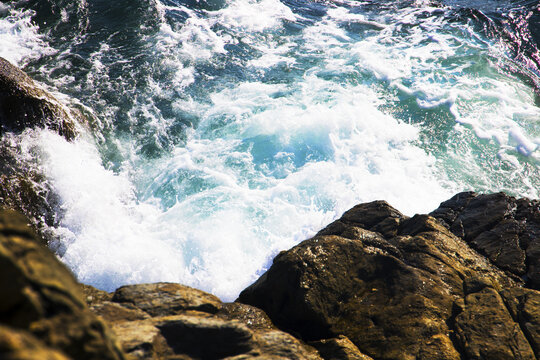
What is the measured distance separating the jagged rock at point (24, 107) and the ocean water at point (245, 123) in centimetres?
28

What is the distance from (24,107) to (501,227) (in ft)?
28.2

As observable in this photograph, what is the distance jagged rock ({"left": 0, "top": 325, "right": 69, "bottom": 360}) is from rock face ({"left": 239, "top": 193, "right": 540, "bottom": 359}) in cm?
313

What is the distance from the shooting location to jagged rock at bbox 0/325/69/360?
1.34 meters

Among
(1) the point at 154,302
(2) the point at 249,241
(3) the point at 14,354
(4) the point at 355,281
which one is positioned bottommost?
(2) the point at 249,241

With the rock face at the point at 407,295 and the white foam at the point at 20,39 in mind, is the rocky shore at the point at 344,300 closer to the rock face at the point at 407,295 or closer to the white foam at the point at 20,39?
the rock face at the point at 407,295

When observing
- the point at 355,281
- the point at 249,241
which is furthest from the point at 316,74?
the point at 355,281

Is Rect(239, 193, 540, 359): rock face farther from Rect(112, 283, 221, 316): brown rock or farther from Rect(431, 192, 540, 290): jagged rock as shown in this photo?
Rect(112, 283, 221, 316): brown rock

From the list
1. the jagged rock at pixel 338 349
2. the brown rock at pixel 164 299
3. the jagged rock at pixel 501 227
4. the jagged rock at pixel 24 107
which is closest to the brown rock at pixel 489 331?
the jagged rock at pixel 501 227

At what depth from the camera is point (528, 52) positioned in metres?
13.4

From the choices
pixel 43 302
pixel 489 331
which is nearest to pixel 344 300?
pixel 489 331

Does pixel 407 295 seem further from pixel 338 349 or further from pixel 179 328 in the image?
pixel 179 328

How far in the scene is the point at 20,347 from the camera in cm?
138

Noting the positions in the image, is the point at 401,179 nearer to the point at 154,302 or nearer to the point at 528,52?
the point at 154,302

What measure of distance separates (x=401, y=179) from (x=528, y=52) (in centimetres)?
860
